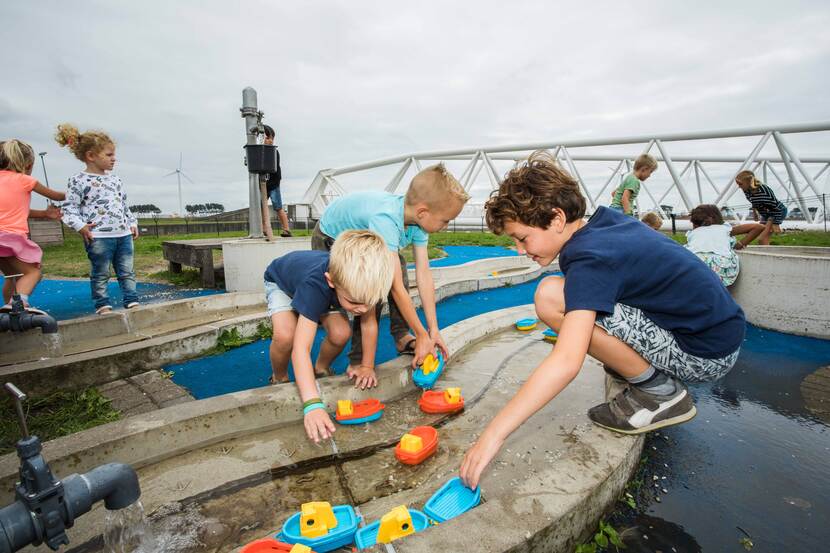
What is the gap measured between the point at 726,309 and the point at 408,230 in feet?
6.94

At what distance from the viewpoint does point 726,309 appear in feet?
6.15

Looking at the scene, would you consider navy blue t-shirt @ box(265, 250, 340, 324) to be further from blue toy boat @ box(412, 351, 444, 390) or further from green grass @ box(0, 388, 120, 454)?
green grass @ box(0, 388, 120, 454)

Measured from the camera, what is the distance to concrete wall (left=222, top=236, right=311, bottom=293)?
19.3 ft

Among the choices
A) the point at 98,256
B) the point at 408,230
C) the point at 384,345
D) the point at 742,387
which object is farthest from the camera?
the point at 98,256

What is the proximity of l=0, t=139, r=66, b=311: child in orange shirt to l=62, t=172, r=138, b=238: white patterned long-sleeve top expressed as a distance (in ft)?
1.49

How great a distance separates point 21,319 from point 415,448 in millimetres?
3019

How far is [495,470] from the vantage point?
1.87m

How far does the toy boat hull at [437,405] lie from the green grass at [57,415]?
1.85 metres

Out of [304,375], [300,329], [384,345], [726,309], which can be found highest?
[726,309]

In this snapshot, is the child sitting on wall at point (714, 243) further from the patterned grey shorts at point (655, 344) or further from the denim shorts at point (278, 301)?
the denim shorts at point (278, 301)

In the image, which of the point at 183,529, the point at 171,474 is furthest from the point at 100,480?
the point at 171,474

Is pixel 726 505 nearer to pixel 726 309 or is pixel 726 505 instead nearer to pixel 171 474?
pixel 726 309

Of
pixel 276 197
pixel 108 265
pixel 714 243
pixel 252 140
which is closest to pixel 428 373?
pixel 714 243

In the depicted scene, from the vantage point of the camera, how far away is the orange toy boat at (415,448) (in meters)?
1.94
